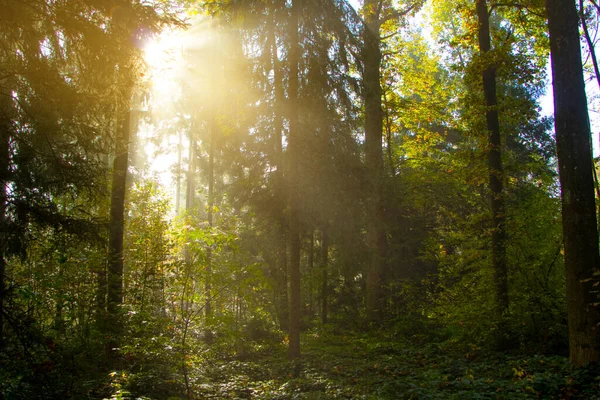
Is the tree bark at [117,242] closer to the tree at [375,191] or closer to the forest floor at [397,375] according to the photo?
the forest floor at [397,375]

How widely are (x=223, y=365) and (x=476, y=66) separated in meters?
9.62

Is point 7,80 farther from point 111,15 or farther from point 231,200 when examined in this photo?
→ point 231,200

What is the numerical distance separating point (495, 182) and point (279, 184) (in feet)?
19.6

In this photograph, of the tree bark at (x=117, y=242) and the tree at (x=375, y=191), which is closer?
the tree bark at (x=117, y=242)

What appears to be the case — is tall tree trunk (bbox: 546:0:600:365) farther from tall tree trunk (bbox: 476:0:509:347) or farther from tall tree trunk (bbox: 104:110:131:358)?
tall tree trunk (bbox: 104:110:131:358)

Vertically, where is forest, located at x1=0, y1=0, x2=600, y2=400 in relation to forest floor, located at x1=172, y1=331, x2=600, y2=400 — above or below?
above

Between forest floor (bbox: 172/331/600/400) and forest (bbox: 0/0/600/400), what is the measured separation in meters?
0.06

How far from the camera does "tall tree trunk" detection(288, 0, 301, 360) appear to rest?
995 cm

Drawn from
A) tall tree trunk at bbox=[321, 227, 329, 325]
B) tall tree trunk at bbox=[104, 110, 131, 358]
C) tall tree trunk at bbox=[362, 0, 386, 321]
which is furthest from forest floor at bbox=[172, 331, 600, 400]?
tall tree trunk at bbox=[321, 227, 329, 325]

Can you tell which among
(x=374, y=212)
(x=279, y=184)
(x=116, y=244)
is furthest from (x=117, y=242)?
(x=374, y=212)

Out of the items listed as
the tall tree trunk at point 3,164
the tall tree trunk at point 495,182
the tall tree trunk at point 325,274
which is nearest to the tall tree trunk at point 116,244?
the tall tree trunk at point 3,164

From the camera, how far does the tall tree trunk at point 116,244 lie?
621 centimetres

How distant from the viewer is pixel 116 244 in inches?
363

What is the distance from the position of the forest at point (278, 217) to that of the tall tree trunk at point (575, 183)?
0.03 metres
